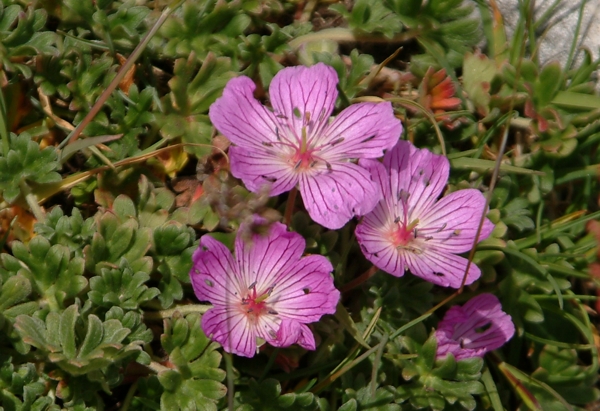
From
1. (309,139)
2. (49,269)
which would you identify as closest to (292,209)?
(309,139)

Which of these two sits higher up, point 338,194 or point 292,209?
point 338,194

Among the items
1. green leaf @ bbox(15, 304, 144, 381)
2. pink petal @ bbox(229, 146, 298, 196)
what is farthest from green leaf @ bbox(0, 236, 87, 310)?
pink petal @ bbox(229, 146, 298, 196)

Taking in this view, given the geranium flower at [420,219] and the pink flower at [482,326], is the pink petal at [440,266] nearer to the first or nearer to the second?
the geranium flower at [420,219]

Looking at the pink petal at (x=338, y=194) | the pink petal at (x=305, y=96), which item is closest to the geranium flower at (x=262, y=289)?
the pink petal at (x=338, y=194)

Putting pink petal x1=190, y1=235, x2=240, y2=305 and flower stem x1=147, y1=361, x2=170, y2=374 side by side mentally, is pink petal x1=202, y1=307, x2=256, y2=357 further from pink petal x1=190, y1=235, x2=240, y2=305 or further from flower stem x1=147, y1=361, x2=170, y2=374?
flower stem x1=147, y1=361, x2=170, y2=374

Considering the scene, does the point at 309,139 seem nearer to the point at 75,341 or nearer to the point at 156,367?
the point at 156,367

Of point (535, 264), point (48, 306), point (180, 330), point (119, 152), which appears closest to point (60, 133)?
point (119, 152)
